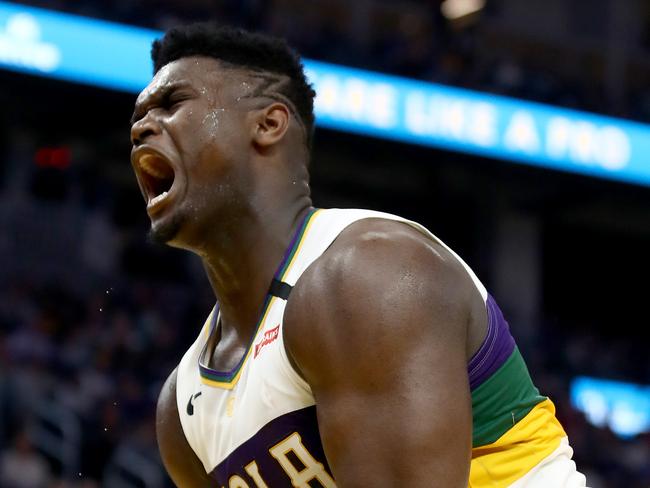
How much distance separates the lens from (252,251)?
2.70 m

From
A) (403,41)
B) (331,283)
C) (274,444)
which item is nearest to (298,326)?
(331,283)

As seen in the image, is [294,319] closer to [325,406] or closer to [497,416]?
[325,406]

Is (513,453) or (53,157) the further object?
(53,157)

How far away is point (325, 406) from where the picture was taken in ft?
7.32

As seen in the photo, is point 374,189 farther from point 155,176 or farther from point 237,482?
point 237,482

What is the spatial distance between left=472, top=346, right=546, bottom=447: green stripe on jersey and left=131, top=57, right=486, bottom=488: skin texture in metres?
0.12

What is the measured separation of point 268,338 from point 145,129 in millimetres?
596

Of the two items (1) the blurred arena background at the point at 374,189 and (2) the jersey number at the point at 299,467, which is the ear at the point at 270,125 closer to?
(2) the jersey number at the point at 299,467

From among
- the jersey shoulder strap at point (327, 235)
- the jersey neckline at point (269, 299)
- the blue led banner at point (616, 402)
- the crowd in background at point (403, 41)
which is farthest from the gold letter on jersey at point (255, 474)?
the blue led banner at point (616, 402)

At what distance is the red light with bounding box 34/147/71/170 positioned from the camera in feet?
48.7

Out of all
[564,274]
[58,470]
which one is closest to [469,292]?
[58,470]

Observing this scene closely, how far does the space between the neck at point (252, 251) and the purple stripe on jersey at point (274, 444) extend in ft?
1.08

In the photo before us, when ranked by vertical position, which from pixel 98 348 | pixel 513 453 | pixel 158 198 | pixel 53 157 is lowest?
pixel 98 348

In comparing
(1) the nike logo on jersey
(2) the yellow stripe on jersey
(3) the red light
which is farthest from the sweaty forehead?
(3) the red light
